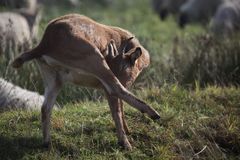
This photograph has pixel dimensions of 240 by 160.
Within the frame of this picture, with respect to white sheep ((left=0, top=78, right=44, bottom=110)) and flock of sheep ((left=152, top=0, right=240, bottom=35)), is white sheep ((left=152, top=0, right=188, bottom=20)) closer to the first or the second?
flock of sheep ((left=152, top=0, right=240, bottom=35))

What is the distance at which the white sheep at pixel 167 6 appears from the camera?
23.0 meters

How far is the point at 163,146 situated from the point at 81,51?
4.67ft

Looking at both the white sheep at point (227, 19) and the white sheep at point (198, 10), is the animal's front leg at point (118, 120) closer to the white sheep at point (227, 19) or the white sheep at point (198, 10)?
the white sheep at point (227, 19)

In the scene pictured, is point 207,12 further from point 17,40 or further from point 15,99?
point 15,99

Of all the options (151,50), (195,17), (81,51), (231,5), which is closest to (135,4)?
(195,17)

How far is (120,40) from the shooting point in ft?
24.9

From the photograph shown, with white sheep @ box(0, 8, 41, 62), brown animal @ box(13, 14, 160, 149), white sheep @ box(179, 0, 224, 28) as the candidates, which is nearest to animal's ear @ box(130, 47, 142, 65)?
brown animal @ box(13, 14, 160, 149)

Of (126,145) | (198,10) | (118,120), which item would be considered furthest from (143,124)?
(198,10)

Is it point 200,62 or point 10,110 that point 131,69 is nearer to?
point 10,110

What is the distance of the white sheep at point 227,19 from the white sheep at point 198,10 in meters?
2.90

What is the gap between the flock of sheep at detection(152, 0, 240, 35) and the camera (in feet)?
53.2

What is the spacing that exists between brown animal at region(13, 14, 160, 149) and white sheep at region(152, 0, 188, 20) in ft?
50.4

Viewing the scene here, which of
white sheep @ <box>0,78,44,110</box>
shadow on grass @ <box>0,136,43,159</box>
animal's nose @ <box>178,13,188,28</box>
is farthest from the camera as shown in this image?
animal's nose @ <box>178,13,188,28</box>

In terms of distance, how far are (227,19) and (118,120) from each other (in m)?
10.1
